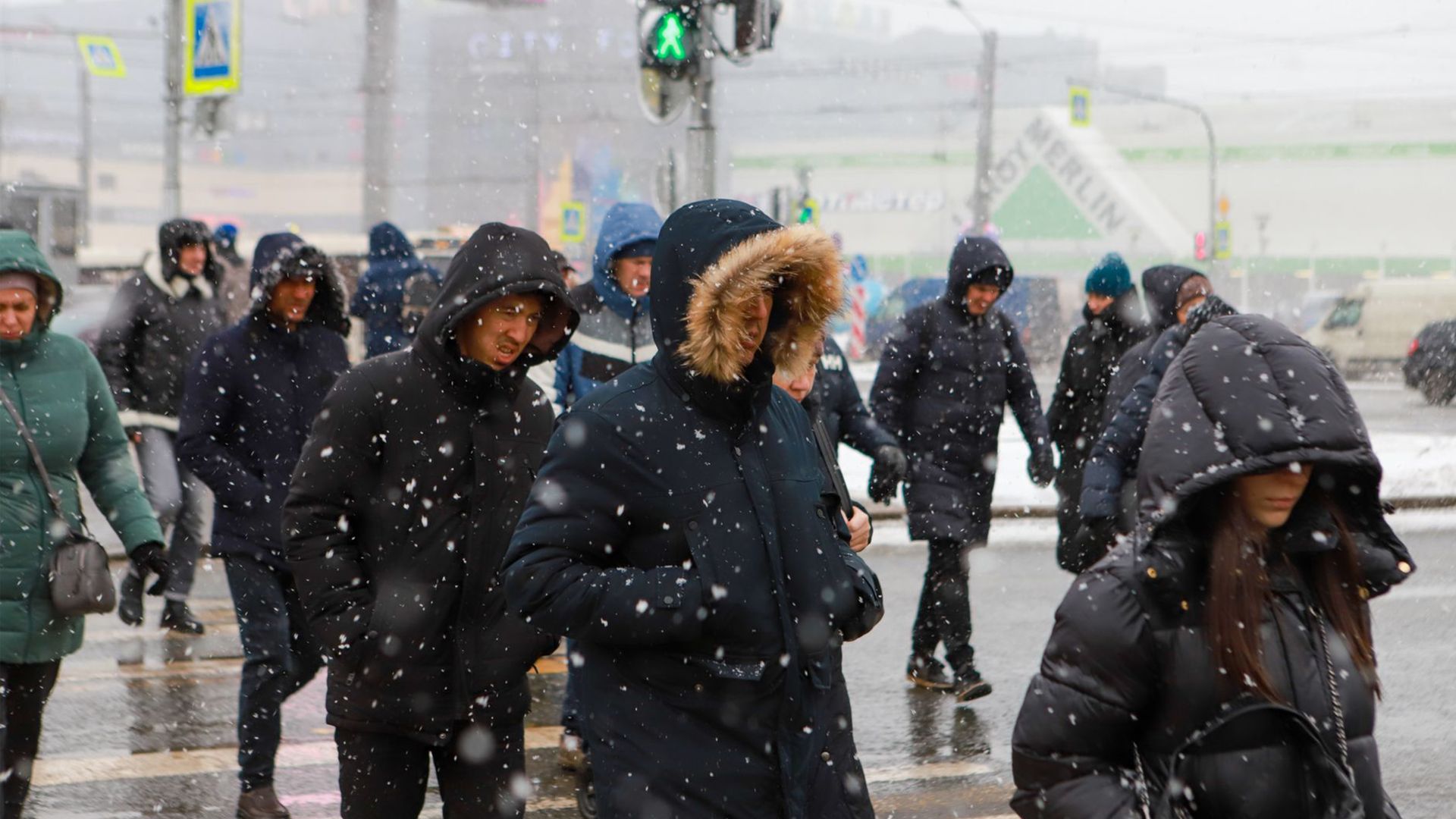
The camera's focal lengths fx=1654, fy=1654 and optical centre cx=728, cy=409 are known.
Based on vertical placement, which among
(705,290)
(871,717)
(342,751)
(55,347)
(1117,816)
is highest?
(705,290)

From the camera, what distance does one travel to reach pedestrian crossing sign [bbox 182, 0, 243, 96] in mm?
16391

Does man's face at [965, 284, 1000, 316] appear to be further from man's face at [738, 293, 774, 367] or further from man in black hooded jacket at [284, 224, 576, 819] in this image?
man's face at [738, 293, 774, 367]

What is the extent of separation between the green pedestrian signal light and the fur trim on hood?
254 inches

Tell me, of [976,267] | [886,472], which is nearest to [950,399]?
[976,267]

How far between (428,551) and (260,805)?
190 centimetres

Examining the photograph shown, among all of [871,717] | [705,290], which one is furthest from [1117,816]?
[871,717]

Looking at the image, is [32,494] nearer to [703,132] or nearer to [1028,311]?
[703,132]

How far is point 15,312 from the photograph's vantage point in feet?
14.9

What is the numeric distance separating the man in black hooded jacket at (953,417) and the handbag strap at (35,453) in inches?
138

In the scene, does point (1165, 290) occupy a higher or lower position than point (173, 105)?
lower

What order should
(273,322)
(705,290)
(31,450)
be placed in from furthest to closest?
(273,322) < (31,450) < (705,290)

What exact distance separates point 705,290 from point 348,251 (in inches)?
1155

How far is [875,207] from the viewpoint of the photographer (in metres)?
69.1

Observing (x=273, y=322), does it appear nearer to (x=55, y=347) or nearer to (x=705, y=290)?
(x=55, y=347)
